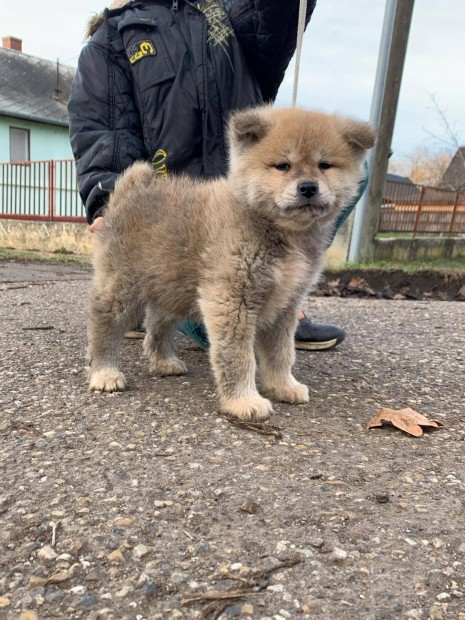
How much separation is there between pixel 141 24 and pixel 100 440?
2.71m

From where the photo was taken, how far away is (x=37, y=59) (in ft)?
83.5

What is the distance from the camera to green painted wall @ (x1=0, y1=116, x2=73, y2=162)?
21.4 metres

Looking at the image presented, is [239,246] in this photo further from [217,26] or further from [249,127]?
[217,26]

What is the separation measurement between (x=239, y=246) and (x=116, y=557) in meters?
1.43

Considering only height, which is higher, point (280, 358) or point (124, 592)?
point (280, 358)

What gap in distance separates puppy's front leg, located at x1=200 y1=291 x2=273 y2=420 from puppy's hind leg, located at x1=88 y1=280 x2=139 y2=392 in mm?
537

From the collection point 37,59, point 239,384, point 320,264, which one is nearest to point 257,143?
point 320,264

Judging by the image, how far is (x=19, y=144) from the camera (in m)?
22.2

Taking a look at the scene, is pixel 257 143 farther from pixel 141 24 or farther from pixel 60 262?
pixel 60 262

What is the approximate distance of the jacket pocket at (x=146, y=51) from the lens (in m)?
3.53

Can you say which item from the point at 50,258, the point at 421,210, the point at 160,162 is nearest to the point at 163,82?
the point at 160,162

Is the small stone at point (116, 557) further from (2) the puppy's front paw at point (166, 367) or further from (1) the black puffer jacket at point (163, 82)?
(1) the black puffer jacket at point (163, 82)

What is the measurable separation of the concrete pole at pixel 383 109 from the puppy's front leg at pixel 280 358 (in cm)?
713

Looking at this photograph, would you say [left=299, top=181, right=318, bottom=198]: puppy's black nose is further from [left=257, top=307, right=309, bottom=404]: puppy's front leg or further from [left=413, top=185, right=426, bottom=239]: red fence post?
[left=413, top=185, right=426, bottom=239]: red fence post
